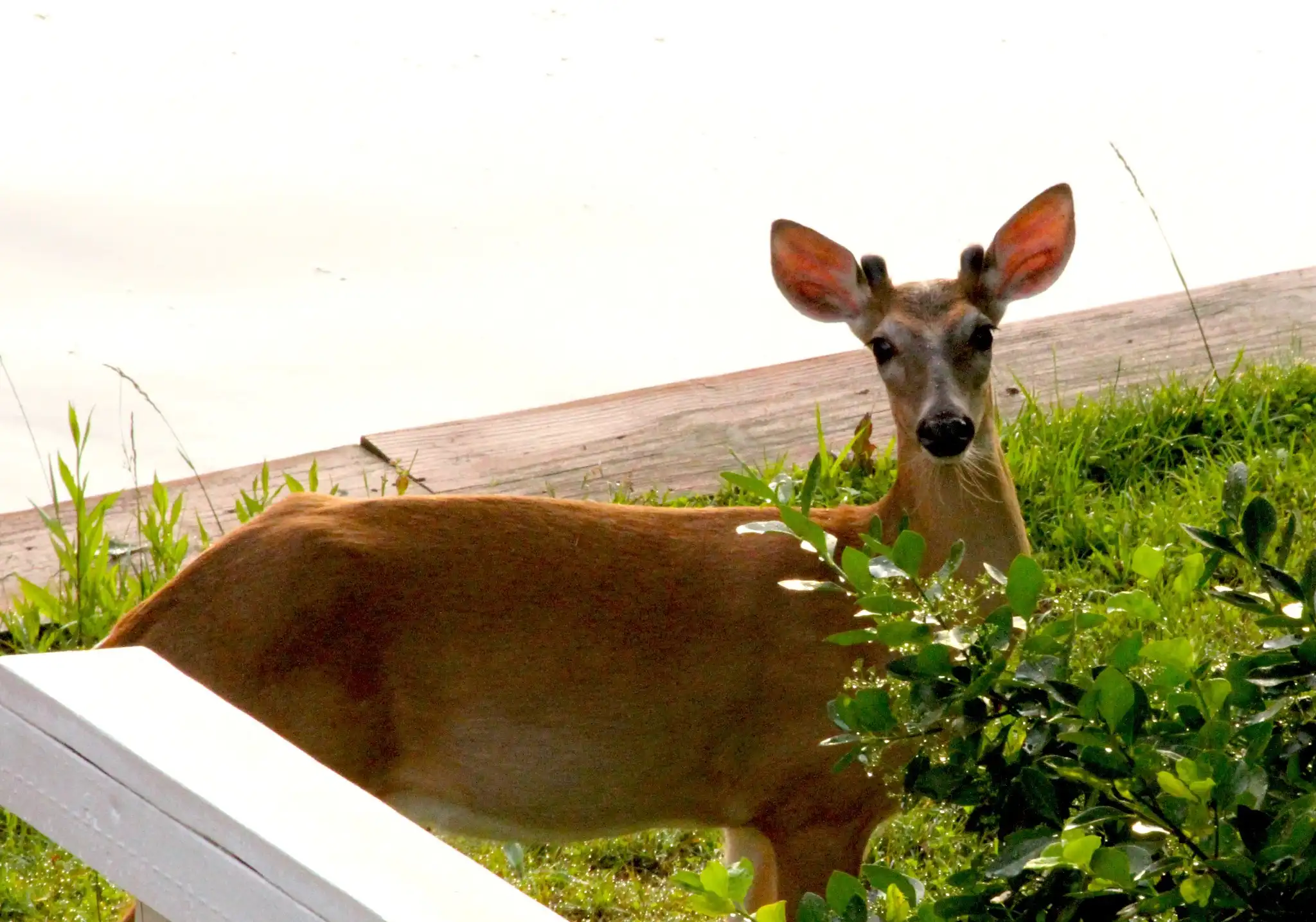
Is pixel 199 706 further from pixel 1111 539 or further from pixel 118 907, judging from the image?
pixel 1111 539

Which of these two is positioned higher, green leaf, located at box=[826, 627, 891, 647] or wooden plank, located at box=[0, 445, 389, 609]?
green leaf, located at box=[826, 627, 891, 647]

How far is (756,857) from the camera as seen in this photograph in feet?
12.0

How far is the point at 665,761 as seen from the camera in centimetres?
334

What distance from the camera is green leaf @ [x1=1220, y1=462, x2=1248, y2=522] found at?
1646 mm

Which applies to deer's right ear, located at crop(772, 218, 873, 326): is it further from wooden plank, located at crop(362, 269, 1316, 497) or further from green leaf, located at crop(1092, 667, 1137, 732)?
green leaf, located at crop(1092, 667, 1137, 732)

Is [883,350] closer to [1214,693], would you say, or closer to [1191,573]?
[1191,573]

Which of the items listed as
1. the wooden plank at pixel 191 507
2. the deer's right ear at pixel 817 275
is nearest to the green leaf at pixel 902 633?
the deer's right ear at pixel 817 275

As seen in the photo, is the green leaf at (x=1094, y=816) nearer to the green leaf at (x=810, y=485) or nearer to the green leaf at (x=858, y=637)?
the green leaf at (x=858, y=637)

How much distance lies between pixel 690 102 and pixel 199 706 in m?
7.70

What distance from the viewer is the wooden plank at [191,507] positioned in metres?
4.86

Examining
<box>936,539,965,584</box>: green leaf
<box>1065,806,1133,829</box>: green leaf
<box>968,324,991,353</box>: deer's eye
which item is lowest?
<box>1065,806,1133,829</box>: green leaf

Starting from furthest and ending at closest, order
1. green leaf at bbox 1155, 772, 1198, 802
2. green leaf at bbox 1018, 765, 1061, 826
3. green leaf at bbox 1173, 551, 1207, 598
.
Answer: green leaf at bbox 1173, 551, 1207, 598 < green leaf at bbox 1018, 765, 1061, 826 < green leaf at bbox 1155, 772, 1198, 802

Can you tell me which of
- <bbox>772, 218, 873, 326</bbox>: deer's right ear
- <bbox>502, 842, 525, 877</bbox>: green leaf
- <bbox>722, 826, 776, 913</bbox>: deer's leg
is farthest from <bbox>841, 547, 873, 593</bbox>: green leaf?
<bbox>502, 842, 525, 877</bbox>: green leaf

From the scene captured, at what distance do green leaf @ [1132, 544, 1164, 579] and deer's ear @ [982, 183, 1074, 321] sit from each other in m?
1.96
